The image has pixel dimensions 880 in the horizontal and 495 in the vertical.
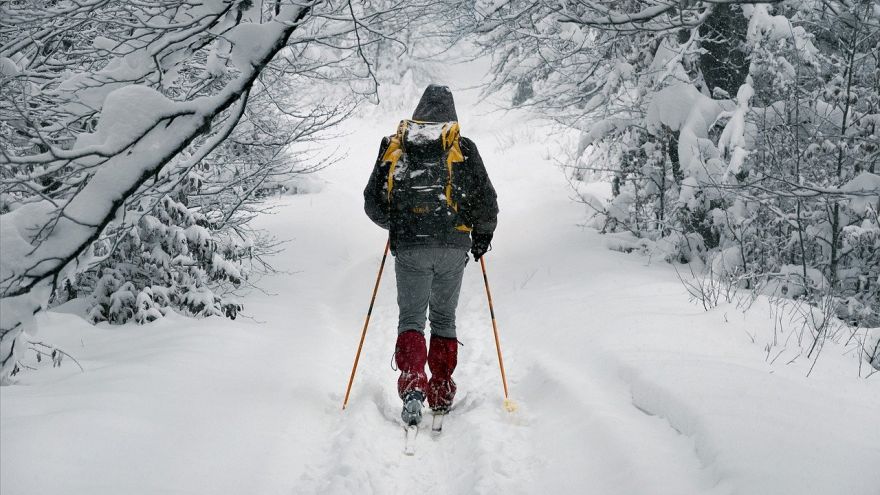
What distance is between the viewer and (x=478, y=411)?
4.52 metres

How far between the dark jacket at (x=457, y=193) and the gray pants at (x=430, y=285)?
0.25 ft

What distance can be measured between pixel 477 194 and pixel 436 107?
2.39ft

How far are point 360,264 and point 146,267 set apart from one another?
16.7 feet

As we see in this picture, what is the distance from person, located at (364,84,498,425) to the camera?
14.5 ft

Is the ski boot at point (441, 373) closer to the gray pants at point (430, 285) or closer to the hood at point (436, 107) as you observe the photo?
the gray pants at point (430, 285)

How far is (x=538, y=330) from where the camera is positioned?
20.5 feet

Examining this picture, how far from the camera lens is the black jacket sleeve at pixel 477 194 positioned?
4543mm

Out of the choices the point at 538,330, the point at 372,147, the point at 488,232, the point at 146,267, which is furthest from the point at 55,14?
the point at 372,147

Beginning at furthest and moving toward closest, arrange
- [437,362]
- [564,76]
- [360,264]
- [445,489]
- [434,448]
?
[360,264] < [564,76] < [437,362] < [434,448] < [445,489]

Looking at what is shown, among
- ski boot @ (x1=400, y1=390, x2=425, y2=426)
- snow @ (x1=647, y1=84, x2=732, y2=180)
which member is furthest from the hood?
snow @ (x1=647, y1=84, x2=732, y2=180)

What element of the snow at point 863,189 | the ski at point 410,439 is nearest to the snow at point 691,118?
the snow at point 863,189

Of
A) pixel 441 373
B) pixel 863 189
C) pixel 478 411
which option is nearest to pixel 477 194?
pixel 441 373

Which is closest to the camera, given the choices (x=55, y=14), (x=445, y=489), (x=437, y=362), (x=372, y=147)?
(x=55, y=14)

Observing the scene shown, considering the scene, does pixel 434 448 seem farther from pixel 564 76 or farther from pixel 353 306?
pixel 564 76
